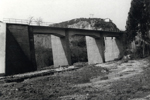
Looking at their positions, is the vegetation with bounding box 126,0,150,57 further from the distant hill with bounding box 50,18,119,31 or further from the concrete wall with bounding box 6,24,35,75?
the distant hill with bounding box 50,18,119,31

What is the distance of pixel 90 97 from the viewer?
32.4 feet

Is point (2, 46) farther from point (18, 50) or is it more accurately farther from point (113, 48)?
point (113, 48)

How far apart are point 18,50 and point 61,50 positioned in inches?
424

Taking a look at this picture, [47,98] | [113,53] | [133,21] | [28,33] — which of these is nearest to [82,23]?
[113,53]

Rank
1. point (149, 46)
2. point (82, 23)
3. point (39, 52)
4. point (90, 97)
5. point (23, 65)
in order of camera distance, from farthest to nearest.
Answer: point (82, 23) < point (39, 52) < point (149, 46) < point (23, 65) < point (90, 97)

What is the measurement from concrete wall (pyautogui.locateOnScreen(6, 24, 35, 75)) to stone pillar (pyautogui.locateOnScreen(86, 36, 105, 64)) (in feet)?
66.0

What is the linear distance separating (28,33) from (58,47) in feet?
29.8

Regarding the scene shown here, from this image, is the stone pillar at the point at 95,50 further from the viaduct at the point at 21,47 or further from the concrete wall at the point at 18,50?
the concrete wall at the point at 18,50

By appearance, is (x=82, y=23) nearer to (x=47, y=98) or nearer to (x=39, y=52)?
(x=39, y=52)

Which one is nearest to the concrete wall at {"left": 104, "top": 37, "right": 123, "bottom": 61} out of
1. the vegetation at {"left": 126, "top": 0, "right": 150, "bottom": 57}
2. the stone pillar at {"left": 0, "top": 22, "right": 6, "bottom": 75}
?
the vegetation at {"left": 126, "top": 0, "right": 150, "bottom": 57}

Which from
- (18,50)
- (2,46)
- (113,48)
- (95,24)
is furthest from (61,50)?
(95,24)

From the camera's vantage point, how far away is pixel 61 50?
34.2 m

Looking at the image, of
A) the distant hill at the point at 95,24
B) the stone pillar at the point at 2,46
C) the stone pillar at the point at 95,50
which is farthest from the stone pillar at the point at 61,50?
the distant hill at the point at 95,24

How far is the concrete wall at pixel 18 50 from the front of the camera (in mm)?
23609
